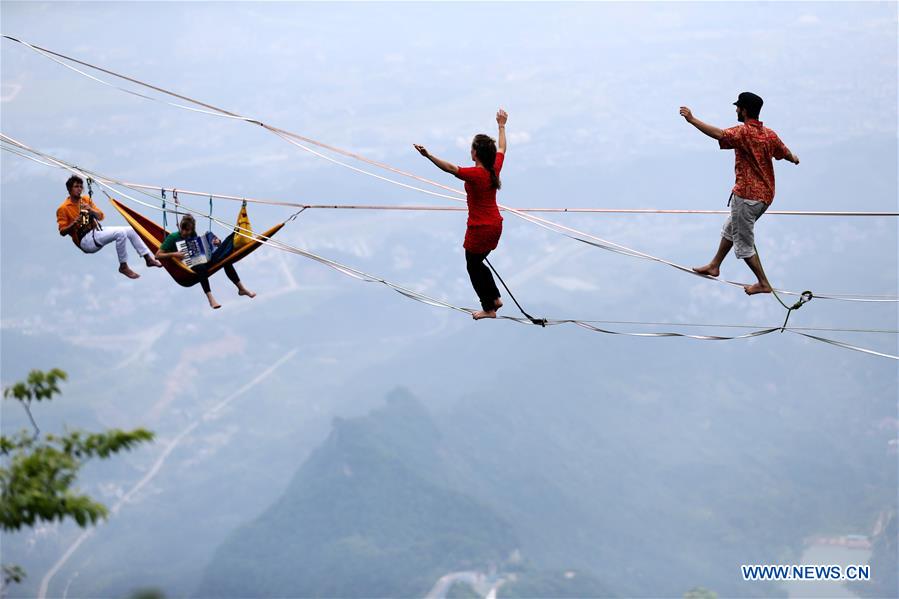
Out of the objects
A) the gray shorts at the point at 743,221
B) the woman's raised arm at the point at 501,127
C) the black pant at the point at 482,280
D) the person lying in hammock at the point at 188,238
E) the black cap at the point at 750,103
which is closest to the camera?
the woman's raised arm at the point at 501,127

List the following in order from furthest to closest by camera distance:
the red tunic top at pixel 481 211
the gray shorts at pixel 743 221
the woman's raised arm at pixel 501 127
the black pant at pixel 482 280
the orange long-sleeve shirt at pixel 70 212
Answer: the orange long-sleeve shirt at pixel 70 212
the black pant at pixel 482 280
the gray shorts at pixel 743 221
the red tunic top at pixel 481 211
the woman's raised arm at pixel 501 127

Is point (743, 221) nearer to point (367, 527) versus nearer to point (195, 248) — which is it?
point (195, 248)

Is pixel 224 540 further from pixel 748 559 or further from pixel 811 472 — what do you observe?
pixel 811 472

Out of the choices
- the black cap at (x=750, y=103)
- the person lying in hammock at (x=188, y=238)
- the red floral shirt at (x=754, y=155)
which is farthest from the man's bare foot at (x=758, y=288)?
the person lying in hammock at (x=188, y=238)

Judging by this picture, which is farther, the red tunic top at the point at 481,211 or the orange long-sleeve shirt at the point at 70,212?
the orange long-sleeve shirt at the point at 70,212

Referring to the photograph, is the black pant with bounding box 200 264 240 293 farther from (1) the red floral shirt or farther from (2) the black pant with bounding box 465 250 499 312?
(1) the red floral shirt

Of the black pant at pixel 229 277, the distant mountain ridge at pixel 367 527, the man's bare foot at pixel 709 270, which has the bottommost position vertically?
the distant mountain ridge at pixel 367 527

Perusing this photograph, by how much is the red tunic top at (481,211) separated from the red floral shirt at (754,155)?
2510 millimetres

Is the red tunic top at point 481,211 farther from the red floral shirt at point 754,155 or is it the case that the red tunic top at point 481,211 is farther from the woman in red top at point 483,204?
the red floral shirt at point 754,155

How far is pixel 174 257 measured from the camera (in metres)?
15.3

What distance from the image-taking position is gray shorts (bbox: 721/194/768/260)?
39.7 ft

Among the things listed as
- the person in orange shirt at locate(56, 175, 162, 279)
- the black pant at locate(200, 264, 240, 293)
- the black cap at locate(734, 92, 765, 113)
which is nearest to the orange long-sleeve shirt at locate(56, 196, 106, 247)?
the person in orange shirt at locate(56, 175, 162, 279)

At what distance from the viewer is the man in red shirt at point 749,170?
1183 centimetres

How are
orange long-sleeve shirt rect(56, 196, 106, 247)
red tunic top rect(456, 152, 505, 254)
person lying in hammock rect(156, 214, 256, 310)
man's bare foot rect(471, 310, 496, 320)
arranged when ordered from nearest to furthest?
red tunic top rect(456, 152, 505, 254) < man's bare foot rect(471, 310, 496, 320) < person lying in hammock rect(156, 214, 256, 310) < orange long-sleeve shirt rect(56, 196, 106, 247)
